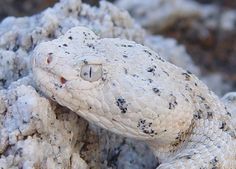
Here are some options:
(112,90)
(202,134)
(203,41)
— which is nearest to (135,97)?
(112,90)

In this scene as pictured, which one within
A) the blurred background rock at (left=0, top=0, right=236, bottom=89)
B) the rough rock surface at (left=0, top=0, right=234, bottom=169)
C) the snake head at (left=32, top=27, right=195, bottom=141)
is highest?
the snake head at (left=32, top=27, right=195, bottom=141)

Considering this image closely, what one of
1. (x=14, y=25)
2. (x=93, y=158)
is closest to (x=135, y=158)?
(x=93, y=158)

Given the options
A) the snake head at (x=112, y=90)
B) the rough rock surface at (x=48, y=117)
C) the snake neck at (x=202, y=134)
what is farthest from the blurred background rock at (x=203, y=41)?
the snake head at (x=112, y=90)

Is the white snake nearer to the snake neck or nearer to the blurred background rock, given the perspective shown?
the snake neck

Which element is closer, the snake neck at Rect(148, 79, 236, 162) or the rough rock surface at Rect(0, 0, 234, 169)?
the rough rock surface at Rect(0, 0, 234, 169)

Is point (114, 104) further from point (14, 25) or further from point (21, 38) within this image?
point (14, 25)

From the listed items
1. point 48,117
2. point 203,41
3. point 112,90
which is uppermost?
point 112,90

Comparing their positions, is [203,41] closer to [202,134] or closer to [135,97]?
[202,134]

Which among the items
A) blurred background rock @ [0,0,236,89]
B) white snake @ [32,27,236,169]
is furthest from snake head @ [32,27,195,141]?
blurred background rock @ [0,0,236,89]
